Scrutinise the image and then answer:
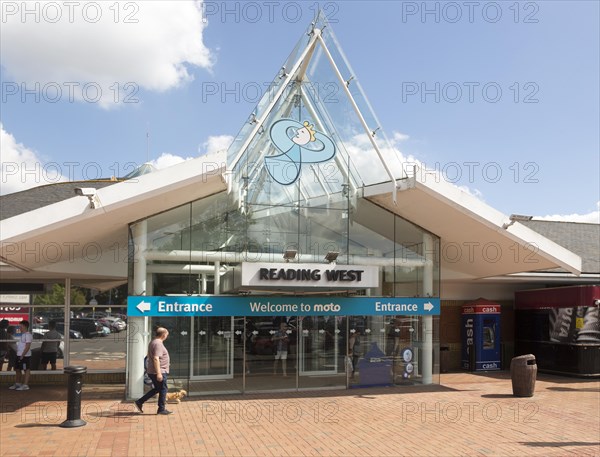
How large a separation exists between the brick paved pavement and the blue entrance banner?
1.82m

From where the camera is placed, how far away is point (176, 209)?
1370 centimetres

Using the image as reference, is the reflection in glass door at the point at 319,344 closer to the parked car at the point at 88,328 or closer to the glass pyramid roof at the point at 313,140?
the glass pyramid roof at the point at 313,140

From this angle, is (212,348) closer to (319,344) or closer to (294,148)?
(319,344)

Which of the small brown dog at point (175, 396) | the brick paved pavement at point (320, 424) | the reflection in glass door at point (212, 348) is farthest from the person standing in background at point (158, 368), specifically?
the reflection in glass door at point (212, 348)

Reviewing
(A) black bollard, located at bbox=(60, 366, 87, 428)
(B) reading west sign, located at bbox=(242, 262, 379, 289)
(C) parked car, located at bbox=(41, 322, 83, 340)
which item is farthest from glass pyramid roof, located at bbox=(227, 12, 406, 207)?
(C) parked car, located at bbox=(41, 322, 83, 340)

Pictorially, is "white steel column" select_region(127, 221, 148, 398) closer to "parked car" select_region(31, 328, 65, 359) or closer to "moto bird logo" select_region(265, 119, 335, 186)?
"moto bird logo" select_region(265, 119, 335, 186)

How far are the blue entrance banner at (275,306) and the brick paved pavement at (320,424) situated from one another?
182 cm

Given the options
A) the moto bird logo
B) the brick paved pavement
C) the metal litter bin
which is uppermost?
the moto bird logo

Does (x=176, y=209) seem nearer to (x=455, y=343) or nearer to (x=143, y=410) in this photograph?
(x=143, y=410)

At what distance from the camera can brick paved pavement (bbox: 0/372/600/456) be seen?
29.8 ft

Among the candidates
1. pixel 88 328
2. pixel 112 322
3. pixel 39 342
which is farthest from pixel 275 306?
pixel 39 342

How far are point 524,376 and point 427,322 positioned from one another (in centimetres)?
262

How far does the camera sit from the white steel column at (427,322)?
51.1 feet

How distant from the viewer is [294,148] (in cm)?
1478
